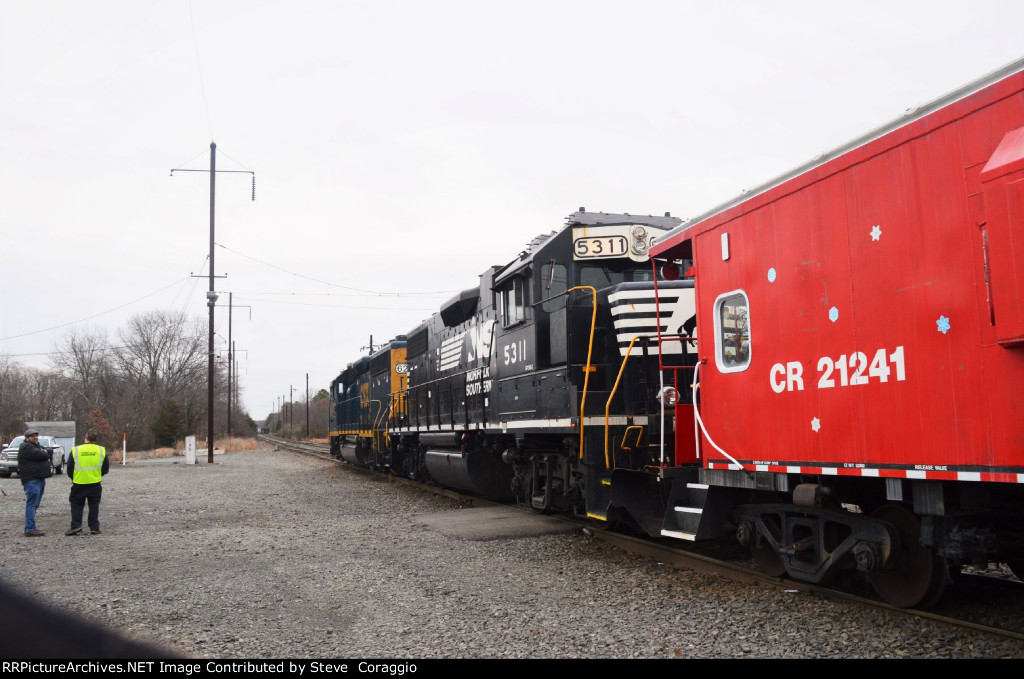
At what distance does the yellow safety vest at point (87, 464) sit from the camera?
37.6ft

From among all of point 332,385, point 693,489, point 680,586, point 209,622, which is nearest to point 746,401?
point 693,489

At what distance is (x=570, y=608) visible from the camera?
6.14 metres

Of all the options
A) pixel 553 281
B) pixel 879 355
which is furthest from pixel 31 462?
pixel 879 355

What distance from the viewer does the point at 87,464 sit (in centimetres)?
1159

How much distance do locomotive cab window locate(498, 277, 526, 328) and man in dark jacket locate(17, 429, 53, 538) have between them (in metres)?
7.58

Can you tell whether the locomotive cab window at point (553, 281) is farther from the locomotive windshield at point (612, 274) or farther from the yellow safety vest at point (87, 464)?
the yellow safety vest at point (87, 464)

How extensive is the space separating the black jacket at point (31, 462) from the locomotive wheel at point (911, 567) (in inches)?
473

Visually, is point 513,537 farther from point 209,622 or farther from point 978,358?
point 978,358

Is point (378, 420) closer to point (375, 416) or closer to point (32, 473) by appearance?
point (375, 416)

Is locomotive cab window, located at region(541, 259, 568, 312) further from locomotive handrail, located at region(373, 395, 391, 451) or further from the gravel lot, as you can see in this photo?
locomotive handrail, located at region(373, 395, 391, 451)

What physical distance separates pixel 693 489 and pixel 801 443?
164 cm

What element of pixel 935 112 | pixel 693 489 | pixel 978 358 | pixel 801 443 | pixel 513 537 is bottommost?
pixel 513 537

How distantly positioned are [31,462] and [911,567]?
40.8 ft

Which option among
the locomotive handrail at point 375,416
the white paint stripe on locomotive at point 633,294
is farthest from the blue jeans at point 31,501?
the locomotive handrail at point 375,416
